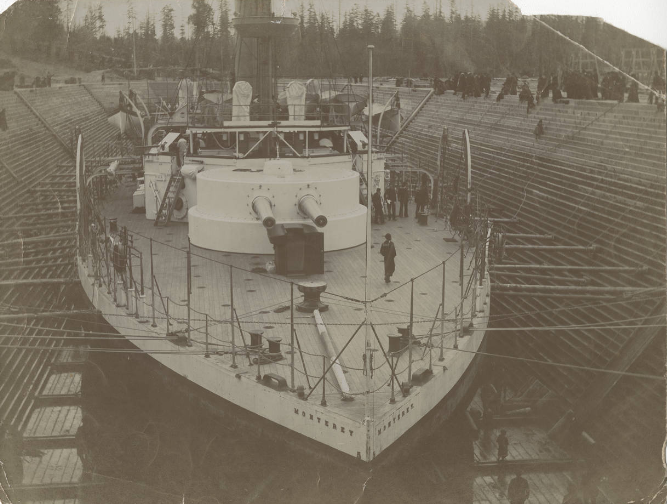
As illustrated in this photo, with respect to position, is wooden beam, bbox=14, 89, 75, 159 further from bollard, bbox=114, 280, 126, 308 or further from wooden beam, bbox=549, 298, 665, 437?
wooden beam, bbox=549, 298, 665, 437

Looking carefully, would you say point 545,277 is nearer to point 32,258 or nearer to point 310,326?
point 310,326

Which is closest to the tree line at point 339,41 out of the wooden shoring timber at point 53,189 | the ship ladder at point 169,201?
the wooden shoring timber at point 53,189

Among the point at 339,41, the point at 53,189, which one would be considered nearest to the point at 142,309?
the point at 53,189

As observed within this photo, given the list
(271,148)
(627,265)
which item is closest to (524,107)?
(271,148)

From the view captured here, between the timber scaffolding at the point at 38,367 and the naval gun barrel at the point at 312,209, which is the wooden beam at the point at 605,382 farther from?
the timber scaffolding at the point at 38,367

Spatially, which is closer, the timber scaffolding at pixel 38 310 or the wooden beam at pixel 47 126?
the timber scaffolding at pixel 38 310
